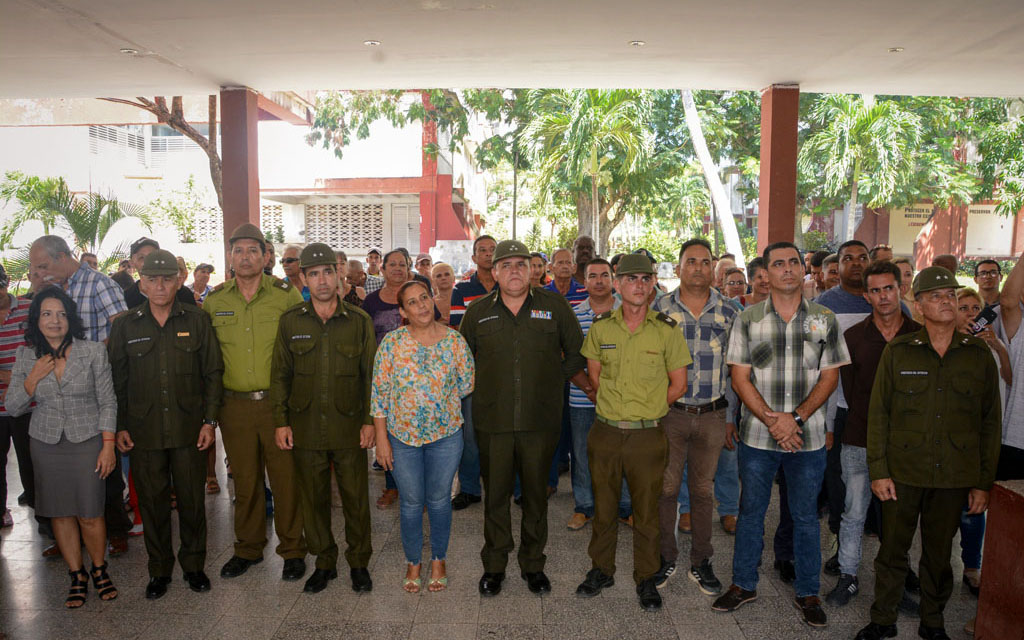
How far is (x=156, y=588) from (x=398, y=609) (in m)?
1.42

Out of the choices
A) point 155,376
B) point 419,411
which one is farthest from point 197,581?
point 419,411

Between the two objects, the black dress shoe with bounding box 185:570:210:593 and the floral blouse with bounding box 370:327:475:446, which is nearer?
the floral blouse with bounding box 370:327:475:446

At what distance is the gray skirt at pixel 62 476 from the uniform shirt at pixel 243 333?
2.75 ft

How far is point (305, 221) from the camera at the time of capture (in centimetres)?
2055

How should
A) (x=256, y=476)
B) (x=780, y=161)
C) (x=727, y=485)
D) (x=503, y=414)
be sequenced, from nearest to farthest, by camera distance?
(x=503, y=414)
(x=256, y=476)
(x=727, y=485)
(x=780, y=161)

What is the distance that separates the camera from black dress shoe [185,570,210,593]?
389 centimetres

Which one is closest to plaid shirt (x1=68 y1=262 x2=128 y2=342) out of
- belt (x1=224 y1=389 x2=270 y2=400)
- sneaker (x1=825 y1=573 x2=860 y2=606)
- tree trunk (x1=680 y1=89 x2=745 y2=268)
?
belt (x1=224 y1=389 x2=270 y2=400)

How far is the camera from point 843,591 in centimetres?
369

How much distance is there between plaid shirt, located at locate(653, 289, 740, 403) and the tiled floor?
115 centimetres

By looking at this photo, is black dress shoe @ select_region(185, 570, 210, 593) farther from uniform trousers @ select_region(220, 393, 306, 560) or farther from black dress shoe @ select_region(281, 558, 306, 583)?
black dress shoe @ select_region(281, 558, 306, 583)

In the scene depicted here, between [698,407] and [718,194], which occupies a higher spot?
[718,194]

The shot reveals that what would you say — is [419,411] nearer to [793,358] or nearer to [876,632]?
[793,358]

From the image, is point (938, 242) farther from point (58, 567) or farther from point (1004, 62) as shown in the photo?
point (58, 567)

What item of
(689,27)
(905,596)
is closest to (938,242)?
A: (689,27)
